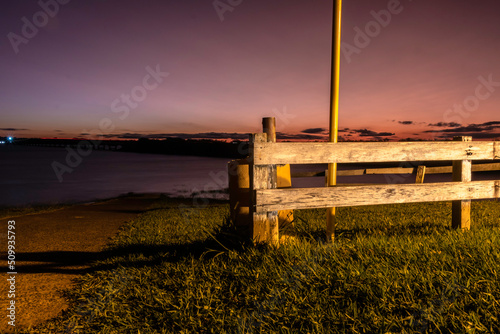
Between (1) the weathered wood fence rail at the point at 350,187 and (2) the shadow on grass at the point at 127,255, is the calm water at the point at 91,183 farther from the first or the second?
(1) the weathered wood fence rail at the point at 350,187

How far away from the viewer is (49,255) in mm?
5227

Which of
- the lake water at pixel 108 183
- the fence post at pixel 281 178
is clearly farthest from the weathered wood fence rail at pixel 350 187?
the lake water at pixel 108 183

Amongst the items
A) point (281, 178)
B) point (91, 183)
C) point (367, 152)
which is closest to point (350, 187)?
point (367, 152)

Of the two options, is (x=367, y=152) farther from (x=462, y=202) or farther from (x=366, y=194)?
(x=462, y=202)

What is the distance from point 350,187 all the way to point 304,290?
4.99 ft

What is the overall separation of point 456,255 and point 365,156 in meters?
1.42

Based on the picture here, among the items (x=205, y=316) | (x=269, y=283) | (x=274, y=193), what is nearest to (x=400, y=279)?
(x=269, y=283)

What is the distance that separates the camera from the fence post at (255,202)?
146 inches

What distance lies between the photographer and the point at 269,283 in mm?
3117

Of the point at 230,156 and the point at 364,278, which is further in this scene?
the point at 230,156

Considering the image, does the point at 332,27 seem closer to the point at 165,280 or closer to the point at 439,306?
the point at 439,306

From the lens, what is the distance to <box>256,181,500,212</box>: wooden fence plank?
3.75m

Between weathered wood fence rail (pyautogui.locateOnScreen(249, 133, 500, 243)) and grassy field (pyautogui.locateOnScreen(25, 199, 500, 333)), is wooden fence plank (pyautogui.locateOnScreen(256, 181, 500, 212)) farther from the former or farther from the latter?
grassy field (pyautogui.locateOnScreen(25, 199, 500, 333))

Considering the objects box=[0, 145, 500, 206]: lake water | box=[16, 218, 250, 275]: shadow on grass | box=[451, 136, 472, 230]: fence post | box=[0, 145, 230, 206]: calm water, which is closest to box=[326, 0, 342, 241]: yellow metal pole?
box=[16, 218, 250, 275]: shadow on grass
